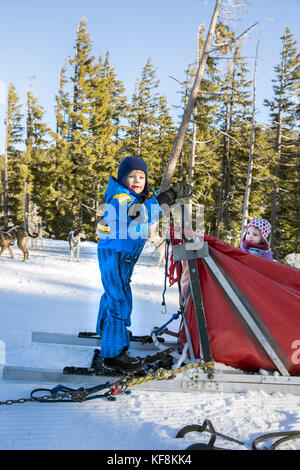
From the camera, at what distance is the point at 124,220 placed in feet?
8.49

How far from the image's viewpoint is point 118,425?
2.04 metres

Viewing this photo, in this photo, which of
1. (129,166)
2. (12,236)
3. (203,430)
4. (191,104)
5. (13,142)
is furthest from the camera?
(13,142)

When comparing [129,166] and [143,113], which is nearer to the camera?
[129,166]

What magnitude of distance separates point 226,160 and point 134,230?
78.9 feet

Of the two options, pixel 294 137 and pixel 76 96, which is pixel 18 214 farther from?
pixel 294 137

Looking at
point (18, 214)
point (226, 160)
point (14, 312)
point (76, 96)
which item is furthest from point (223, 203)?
→ point (18, 214)

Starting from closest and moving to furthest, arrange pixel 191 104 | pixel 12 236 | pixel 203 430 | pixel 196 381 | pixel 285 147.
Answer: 1. pixel 203 430
2. pixel 196 381
3. pixel 191 104
4. pixel 12 236
5. pixel 285 147

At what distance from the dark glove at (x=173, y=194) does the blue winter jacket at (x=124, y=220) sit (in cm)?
7

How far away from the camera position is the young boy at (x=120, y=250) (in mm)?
2576

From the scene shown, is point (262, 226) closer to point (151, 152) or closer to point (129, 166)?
point (129, 166)

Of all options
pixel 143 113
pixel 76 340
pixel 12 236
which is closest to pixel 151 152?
pixel 143 113

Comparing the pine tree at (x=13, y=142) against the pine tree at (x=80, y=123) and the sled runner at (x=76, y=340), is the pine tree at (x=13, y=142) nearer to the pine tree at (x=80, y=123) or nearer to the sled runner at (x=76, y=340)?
the pine tree at (x=80, y=123)

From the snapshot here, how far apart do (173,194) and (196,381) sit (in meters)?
1.60
